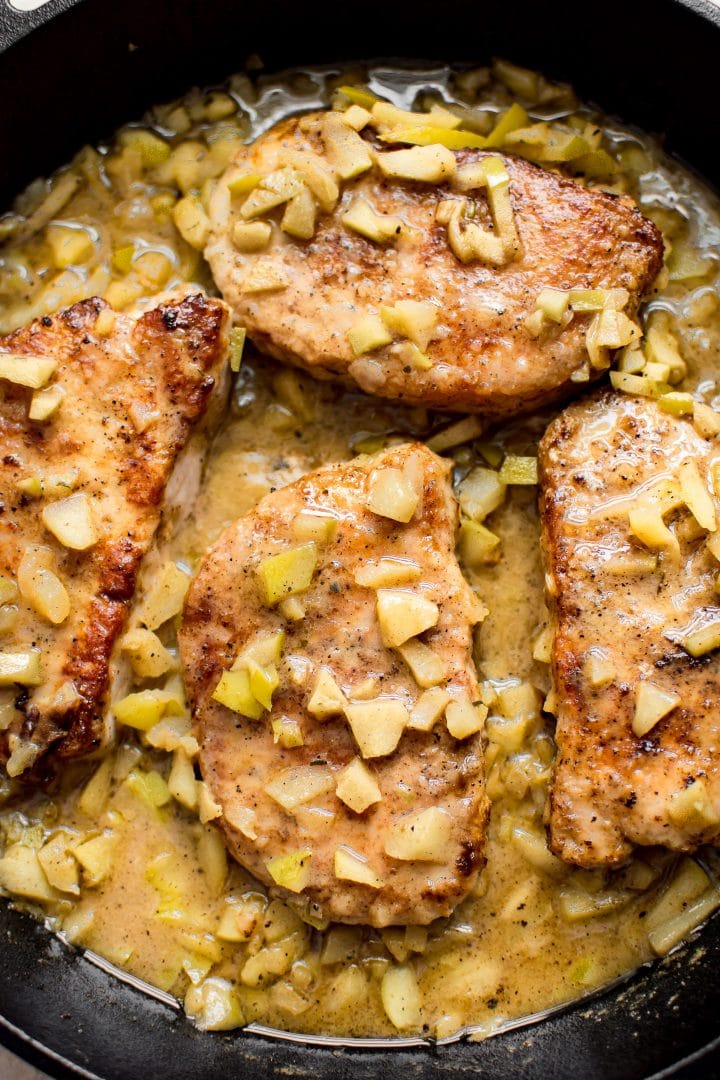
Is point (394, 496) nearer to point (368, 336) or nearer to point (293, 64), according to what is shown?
point (368, 336)

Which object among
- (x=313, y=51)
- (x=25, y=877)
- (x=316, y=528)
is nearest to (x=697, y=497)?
(x=316, y=528)

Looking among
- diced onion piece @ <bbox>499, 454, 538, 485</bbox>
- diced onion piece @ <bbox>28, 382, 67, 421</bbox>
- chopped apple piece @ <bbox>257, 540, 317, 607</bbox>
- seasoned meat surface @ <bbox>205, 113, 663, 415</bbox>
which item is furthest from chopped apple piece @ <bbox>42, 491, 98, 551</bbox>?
diced onion piece @ <bbox>499, 454, 538, 485</bbox>

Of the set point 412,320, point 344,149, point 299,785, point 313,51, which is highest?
point 313,51

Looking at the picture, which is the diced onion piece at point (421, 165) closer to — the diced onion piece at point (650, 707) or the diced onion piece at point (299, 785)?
the diced onion piece at point (650, 707)

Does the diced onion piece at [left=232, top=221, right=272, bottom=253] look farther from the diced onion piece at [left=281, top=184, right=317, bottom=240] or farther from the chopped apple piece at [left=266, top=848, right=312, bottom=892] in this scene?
the chopped apple piece at [left=266, top=848, right=312, bottom=892]

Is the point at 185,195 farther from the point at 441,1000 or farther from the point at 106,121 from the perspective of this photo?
the point at 441,1000

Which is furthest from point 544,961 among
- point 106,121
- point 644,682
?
point 106,121
